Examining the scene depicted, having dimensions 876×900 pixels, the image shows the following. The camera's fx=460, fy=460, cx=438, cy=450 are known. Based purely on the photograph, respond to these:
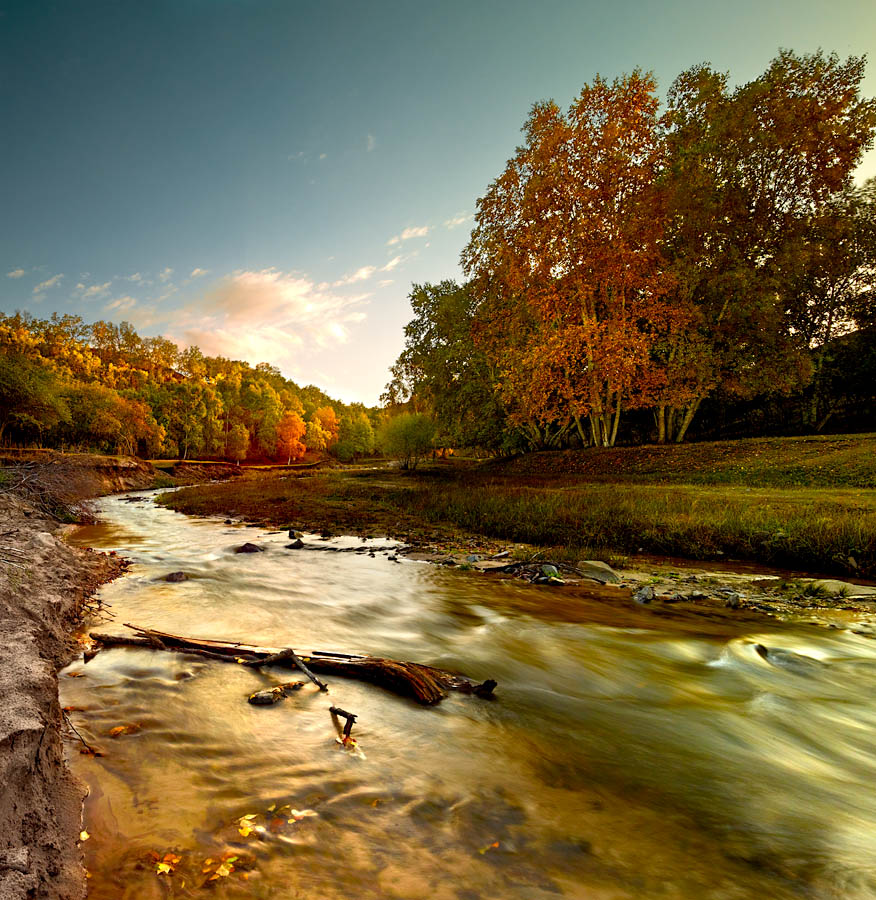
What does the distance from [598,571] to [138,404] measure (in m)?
65.6

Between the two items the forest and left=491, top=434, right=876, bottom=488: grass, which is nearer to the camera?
left=491, top=434, right=876, bottom=488: grass

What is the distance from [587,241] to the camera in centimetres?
1822

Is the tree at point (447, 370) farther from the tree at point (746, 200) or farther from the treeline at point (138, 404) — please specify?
the treeline at point (138, 404)

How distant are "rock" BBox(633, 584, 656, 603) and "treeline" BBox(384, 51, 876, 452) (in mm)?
11658

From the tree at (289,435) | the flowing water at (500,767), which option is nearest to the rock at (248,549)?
the flowing water at (500,767)

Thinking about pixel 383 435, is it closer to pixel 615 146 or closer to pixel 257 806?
pixel 615 146

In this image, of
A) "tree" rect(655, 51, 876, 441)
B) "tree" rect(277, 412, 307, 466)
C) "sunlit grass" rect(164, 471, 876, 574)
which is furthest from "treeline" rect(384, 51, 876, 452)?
"tree" rect(277, 412, 307, 466)

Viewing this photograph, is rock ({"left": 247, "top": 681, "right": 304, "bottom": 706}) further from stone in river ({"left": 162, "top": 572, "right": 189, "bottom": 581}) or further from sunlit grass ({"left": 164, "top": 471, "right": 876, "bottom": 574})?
sunlit grass ({"left": 164, "top": 471, "right": 876, "bottom": 574})

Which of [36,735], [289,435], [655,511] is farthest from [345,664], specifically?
[289,435]

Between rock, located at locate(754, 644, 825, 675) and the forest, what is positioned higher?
the forest

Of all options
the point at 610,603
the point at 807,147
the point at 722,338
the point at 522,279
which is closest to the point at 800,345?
the point at 722,338

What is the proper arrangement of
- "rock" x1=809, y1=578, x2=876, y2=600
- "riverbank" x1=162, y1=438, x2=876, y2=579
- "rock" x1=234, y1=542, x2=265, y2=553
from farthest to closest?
"rock" x1=234, y1=542, x2=265, y2=553 < "riverbank" x1=162, y1=438, x2=876, y2=579 < "rock" x1=809, y1=578, x2=876, y2=600

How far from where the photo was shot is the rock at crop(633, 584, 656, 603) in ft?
18.7

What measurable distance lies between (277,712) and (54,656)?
1.79m
